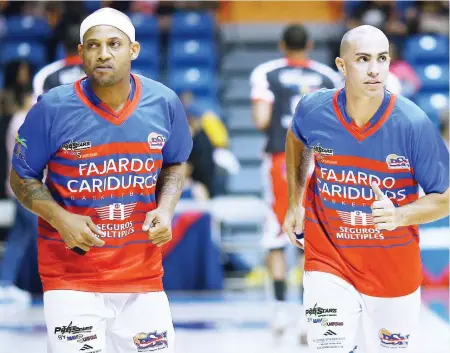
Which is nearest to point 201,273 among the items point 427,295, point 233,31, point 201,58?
point 427,295

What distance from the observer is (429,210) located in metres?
4.67

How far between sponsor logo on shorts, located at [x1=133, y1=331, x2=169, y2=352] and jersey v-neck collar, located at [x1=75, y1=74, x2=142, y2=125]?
1.02 m

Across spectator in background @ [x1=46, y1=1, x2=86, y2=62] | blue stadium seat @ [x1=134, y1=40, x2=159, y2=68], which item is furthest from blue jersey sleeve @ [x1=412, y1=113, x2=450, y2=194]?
blue stadium seat @ [x1=134, y1=40, x2=159, y2=68]

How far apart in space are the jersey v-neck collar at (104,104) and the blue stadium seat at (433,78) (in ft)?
27.6

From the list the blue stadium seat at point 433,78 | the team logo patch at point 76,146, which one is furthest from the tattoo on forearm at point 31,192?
the blue stadium seat at point 433,78

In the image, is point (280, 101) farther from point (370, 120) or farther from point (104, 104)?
point (104, 104)

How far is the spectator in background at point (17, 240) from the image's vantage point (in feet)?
27.8

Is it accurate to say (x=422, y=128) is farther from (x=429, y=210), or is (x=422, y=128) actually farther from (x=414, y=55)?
(x=414, y=55)

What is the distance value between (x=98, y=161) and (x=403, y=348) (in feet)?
5.87

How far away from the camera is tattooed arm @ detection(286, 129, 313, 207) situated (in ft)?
17.4

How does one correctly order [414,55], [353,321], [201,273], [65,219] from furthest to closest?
1. [414,55]
2. [201,273]
3. [353,321]
4. [65,219]

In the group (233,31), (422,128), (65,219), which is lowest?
(65,219)

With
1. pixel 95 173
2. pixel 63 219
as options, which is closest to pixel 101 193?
pixel 95 173

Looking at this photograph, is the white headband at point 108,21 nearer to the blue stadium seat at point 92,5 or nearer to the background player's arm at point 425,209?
the background player's arm at point 425,209
